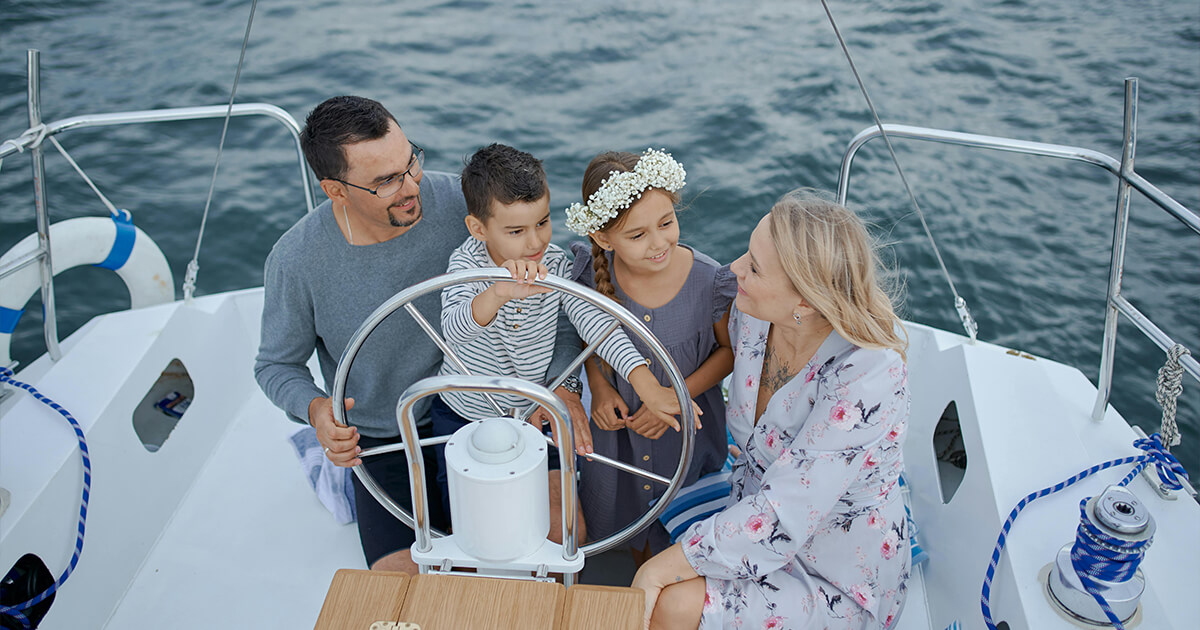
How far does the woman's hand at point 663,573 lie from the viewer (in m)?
1.42

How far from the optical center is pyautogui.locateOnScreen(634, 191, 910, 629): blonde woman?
139cm

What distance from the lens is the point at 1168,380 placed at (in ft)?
5.16

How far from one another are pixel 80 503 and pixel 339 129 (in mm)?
896

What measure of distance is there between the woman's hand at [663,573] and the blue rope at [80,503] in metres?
1.07

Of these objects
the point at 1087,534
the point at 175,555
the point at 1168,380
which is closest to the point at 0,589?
the point at 175,555

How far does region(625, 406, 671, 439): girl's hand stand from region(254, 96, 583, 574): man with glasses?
11 cm

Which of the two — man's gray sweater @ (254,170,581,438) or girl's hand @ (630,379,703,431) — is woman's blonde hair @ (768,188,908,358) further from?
man's gray sweater @ (254,170,581,438)

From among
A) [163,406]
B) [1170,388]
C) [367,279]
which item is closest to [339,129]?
[367,279]

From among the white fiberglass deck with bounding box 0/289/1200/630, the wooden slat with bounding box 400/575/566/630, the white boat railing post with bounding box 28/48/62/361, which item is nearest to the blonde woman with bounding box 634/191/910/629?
the white fiberglass deck with bounding box 0/289/1200/630

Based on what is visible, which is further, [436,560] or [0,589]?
[0,589]

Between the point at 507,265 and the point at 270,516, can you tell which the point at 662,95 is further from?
the point at 507,265

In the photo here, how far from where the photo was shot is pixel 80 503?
175cm

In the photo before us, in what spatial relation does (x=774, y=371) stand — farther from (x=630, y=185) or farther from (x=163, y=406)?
(x=163, y=406)

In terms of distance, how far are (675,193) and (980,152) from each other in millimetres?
3948
